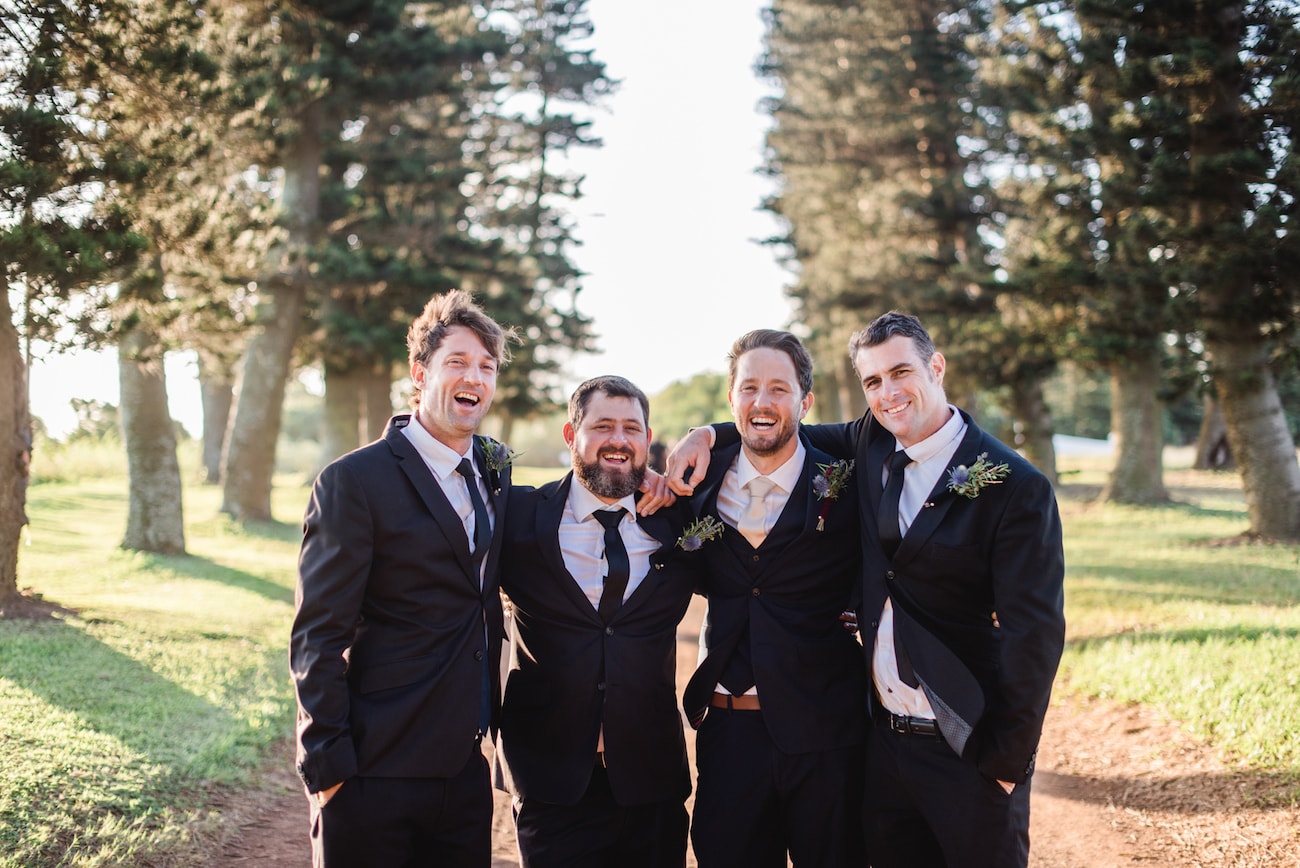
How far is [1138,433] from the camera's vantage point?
18.4 metres

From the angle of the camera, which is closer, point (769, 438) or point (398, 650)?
point (398, 650)

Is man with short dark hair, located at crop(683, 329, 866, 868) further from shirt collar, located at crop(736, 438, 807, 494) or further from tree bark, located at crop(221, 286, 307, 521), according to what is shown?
tree bark, located at crop(221, 286, 307, 521)

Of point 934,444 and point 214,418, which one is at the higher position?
point 214,418

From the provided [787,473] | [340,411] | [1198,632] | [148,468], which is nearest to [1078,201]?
[1198,632]

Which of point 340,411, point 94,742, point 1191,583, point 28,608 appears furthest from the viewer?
point 340,411

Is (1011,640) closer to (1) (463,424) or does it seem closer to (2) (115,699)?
(1) (463,424)

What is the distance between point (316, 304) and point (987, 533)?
17785mm

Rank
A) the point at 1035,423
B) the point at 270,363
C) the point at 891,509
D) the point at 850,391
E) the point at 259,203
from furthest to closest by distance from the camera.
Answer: the point at 850,391
the point at 1035,423
the point at 270,363
the point at 259,203
the point at 891,509

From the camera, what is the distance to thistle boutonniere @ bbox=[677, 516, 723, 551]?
4.00 metres

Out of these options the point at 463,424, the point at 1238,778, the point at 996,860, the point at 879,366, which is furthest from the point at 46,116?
the point at 1238,778

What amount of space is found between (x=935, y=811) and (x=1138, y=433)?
17342 mm

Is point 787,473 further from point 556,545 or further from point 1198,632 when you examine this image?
point 1198,632

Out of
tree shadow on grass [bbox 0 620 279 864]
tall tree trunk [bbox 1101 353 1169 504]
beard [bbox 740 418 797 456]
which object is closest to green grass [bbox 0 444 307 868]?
tree shadow on grass [bbox 0 620 279 864]

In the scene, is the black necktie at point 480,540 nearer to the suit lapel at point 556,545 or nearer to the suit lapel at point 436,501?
the suit lapel at point 436,501
